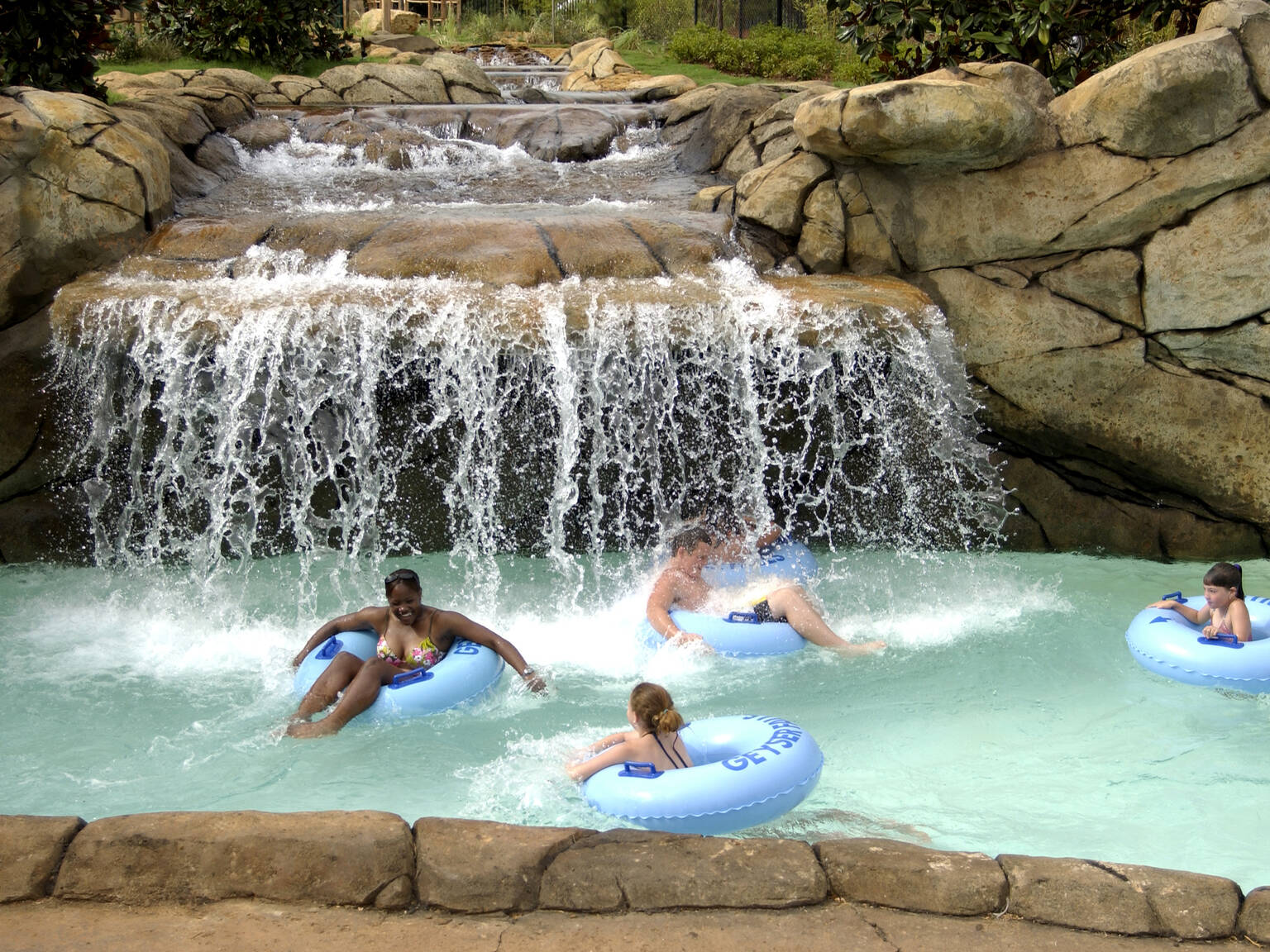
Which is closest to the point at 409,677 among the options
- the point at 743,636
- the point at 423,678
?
the point at 423,678

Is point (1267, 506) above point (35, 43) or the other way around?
the other way around

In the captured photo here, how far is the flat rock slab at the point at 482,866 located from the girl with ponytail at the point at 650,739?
2.40 feet

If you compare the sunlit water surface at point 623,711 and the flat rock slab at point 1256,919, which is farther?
the sunlit water surface at point 623,711

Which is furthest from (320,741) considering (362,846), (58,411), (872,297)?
(872,297)

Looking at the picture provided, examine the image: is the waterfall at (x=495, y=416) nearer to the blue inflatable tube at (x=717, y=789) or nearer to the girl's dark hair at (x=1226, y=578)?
the girl's dark hair at (x=1226, y=578)

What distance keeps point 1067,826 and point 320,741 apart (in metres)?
2.73

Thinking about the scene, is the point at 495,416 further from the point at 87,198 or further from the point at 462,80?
the point at 462,80

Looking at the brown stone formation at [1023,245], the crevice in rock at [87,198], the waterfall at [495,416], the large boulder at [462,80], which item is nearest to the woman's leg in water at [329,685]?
the waterfall at [495,416]

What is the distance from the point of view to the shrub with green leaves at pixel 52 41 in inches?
332

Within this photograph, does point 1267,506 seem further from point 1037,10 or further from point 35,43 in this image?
point 35,43

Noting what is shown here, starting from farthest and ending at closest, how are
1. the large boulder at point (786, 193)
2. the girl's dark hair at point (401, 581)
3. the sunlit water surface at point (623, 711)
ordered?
the large boulder at point (786, 193), the girl's dark hair at point (401, 581), the sunlit water surface at point (623, 711)

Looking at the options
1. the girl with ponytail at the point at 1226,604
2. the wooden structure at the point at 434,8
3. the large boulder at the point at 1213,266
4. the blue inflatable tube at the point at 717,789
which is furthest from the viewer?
the wooden structure at the point at 434,8

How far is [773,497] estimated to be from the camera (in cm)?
688

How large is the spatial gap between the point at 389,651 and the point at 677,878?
2203 millimetres
